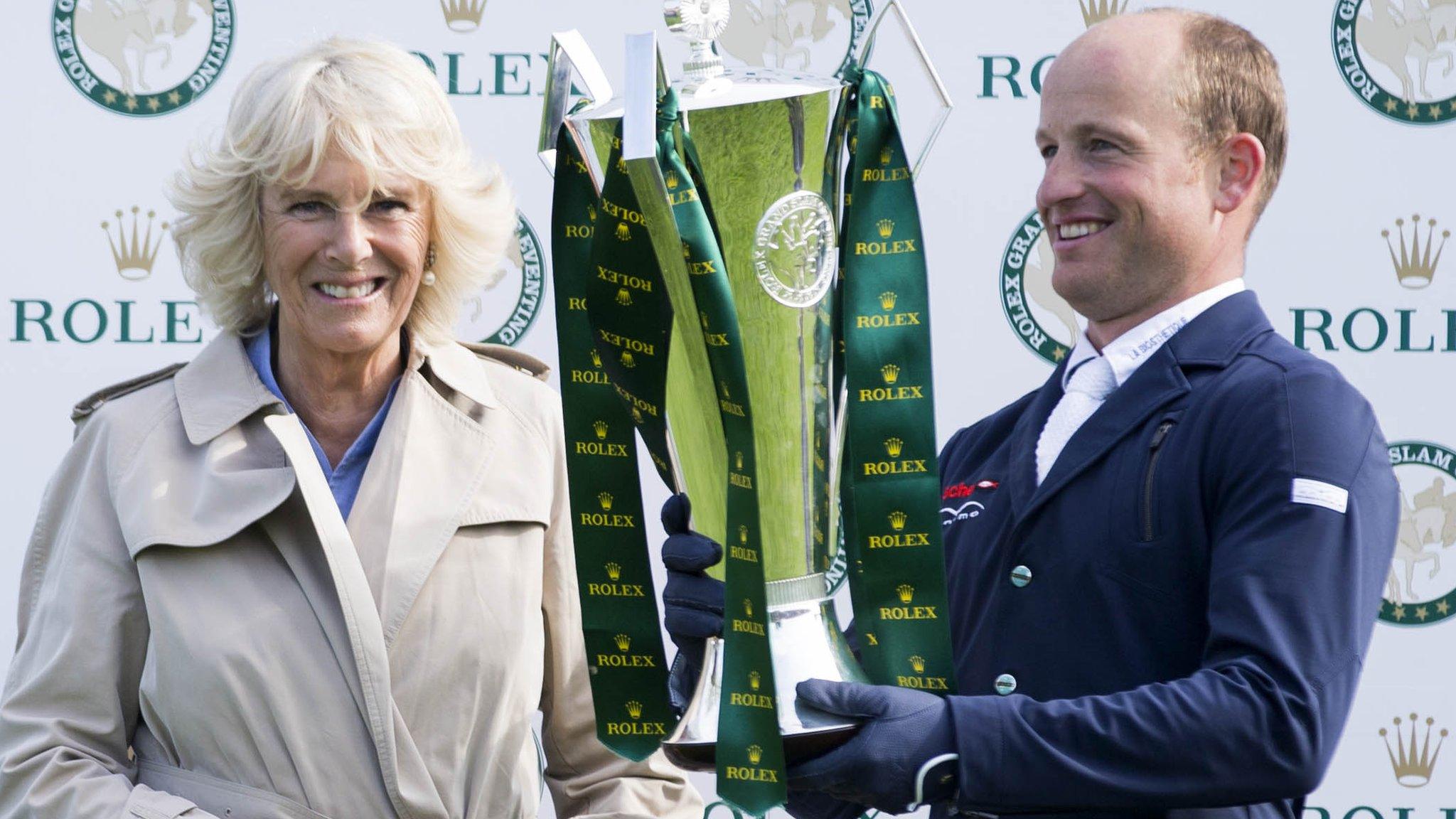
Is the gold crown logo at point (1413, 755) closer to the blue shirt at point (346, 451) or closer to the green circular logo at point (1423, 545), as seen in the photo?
the green circular logo at point (1423, 545)

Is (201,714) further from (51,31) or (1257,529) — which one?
(51,31)

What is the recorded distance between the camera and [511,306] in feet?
8.41

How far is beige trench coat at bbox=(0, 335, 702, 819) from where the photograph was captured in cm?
174

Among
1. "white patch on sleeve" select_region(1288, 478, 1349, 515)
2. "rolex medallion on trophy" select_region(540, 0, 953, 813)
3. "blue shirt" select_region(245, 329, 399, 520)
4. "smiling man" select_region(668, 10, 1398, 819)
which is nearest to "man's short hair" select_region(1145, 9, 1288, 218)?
"smiling man" select_region(668, 10, 1398, 819)

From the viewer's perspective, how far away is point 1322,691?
49.2 inches

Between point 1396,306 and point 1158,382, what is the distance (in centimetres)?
Result: 121

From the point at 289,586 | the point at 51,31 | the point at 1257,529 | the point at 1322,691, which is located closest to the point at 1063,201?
the point at 1257,529

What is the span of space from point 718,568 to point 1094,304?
0.43m

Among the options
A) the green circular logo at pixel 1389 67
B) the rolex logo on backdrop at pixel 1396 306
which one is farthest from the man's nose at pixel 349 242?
the green circular logo at pixel 1389 67

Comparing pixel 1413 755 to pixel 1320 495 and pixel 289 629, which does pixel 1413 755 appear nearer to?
pixel 1320 495

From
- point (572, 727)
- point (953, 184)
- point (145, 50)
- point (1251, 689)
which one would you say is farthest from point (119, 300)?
point (1251, 689)

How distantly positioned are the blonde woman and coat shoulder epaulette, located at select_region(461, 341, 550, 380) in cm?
9

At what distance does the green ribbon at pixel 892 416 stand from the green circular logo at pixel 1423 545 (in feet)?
4.48

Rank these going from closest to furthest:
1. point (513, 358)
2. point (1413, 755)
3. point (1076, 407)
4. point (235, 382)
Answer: point (1076, 407)
point (235, 382)
point (513, 358)
point (1413, 755)
